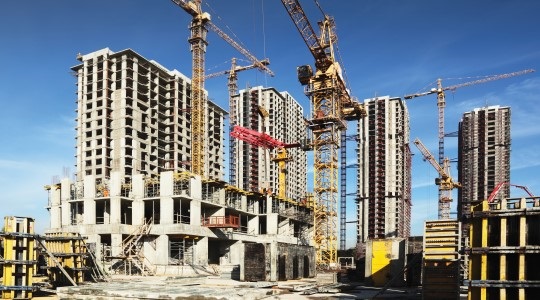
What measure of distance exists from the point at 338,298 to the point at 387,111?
10063cm

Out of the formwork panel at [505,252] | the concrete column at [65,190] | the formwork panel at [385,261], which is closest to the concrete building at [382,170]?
the concrete column at [65,190]

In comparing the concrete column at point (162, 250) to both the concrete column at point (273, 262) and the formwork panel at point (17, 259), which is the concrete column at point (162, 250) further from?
the formwork panel at point (17, 259)

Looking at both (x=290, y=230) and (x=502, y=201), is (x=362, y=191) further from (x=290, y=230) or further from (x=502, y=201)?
(x=502, y=201)

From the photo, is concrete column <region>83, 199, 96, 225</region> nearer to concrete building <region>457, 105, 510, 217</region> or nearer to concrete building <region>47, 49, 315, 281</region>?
concrete building <region>47, 49, 315, 281</region>

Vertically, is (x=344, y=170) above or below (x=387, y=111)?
below

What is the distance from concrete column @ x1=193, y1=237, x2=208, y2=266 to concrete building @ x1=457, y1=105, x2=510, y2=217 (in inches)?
2907

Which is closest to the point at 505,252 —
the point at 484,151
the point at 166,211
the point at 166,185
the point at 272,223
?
the point at 166,211

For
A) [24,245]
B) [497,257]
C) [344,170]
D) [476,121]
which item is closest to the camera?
[497,257]

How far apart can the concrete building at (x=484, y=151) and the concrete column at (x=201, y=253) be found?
7383 cm

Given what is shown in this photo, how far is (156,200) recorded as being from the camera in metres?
58.1

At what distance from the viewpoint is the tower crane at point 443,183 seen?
104 metres

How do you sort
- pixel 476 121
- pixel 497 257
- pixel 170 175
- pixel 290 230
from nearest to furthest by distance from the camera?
pixel 497 257 < pixel 170 175 < pixel 290 230 < pixel 476 121

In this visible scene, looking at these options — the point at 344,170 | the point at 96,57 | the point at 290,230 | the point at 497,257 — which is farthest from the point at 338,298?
the point at 344,170

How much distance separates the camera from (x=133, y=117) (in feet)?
309
